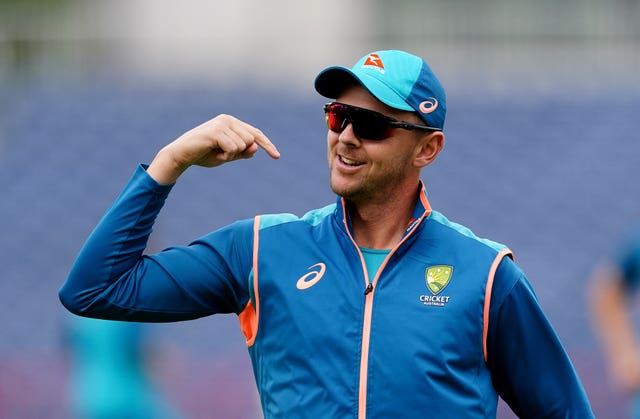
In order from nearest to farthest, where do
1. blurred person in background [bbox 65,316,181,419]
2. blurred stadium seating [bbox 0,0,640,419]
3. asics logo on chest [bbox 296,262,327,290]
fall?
asics logo on chest [bbox 296,262,327,290] < blurred person in background [bbox 65,316,181,419] < blurred stadium seating [bbox 0,0,640,419]

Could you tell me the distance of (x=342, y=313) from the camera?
8.23 ft

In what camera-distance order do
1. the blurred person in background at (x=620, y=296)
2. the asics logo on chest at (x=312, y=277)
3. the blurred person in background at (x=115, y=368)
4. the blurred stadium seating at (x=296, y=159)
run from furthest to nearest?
the blurred stadium seating at (x=296, y=159) < the blurred person in background at (x=620, y=296) < the blurred person in background at (x=115, y=368) < the asics logo on chest at (x=312, y=277)

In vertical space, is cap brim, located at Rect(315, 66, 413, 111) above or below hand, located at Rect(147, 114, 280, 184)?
above

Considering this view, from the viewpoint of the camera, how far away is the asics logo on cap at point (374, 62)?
8.74 feet

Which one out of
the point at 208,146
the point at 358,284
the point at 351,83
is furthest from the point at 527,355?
the point at 208,146

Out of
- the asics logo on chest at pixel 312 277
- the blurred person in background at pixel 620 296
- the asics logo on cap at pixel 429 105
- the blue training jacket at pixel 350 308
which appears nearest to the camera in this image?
the blue training jacket at pixel 350 308

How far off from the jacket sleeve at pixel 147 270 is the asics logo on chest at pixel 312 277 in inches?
6.2

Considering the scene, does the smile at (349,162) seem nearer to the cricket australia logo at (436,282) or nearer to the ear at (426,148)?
the ear at (426,148)

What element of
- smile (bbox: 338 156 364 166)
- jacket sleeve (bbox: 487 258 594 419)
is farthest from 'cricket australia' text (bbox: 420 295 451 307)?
smile (bbox: 338 156 364 166)

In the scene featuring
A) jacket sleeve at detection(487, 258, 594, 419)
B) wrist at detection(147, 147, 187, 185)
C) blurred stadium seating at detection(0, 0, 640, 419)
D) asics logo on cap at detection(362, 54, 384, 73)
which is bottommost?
blurred stadium seating at detection(0, 0, 640, 419)

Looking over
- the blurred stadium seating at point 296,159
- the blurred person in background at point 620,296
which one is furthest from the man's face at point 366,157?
the blurred stadium seating at point 296,159

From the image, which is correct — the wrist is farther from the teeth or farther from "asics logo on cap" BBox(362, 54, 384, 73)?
"asics logo on cap" BBox(362, 54, 384, 73)

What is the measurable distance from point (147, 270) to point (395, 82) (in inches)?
30.5

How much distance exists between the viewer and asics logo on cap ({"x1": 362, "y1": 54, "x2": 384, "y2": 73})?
8.74 feet
